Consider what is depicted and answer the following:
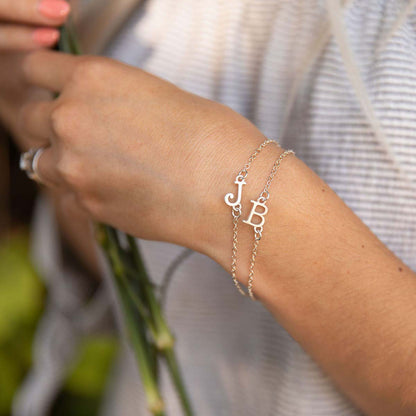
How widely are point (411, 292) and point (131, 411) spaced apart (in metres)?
0.76

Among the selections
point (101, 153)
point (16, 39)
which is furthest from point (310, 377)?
point (16, 39)

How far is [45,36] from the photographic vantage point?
701 millimetres

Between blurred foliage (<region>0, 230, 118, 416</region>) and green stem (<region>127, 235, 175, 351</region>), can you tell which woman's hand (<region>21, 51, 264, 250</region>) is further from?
blurred foliage (<region>0, 230, 118, 416</region>)

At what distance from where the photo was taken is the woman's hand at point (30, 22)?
67 cm

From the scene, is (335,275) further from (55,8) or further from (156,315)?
(55,8)

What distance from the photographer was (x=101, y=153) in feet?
1.84

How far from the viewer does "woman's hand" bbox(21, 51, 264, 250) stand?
52 cm

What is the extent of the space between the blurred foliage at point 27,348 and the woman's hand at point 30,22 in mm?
874

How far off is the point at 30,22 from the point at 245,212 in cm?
49

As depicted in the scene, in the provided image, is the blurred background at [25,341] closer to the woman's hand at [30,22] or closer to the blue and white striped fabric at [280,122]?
the blue and white striped fabric at [280,122]

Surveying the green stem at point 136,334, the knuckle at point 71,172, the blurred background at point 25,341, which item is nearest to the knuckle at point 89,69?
the knuckle at point 71,172

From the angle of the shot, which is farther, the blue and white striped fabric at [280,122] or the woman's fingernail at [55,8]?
the woman's fingernail at [55,8]

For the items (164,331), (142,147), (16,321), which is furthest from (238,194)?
(16,321)

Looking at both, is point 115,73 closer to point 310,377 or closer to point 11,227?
point 310,377
